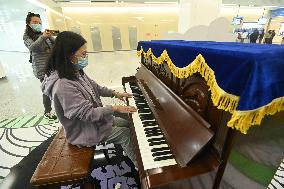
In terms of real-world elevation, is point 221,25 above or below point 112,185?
above

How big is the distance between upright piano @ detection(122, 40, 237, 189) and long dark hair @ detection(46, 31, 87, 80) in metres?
0.84

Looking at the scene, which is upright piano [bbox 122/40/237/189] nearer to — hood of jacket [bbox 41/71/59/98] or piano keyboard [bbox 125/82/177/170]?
piano keyboard [bbox 125/82/177/170]

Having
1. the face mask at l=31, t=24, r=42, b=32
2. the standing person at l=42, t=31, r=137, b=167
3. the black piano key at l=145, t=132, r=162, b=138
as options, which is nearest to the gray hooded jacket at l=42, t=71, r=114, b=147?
the standing person at l=42, t=31, r=137, b=167

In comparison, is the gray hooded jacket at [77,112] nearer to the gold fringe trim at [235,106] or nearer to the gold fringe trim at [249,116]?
the gold fringe trim at [235,106]

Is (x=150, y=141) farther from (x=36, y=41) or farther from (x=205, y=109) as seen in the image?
(x=36, y=41)

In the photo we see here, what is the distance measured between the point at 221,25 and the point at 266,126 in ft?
8.96

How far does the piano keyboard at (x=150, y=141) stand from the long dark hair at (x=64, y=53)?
822 millimetres

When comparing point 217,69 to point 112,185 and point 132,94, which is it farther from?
point 112,185

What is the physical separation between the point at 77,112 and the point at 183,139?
1001 millimetres

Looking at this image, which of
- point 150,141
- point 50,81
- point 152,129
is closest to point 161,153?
point 150,141

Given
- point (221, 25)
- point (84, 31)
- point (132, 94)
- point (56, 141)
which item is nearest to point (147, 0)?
point (84, 31)

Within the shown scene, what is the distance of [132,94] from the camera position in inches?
99.1

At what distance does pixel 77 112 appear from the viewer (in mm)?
1623

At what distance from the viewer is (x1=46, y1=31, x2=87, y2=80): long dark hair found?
1636 mm
